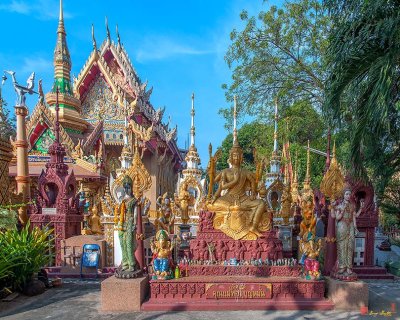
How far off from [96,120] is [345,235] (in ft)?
61.6

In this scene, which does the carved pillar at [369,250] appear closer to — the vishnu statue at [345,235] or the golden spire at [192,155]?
the vishnu statue at [345,235]

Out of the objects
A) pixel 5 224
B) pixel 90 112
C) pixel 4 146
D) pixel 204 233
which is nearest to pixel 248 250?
pixel 204 233

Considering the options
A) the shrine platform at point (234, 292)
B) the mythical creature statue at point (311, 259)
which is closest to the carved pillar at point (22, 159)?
the shrine platform at point (234, 292)

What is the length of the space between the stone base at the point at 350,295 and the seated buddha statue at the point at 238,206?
2.09 meters

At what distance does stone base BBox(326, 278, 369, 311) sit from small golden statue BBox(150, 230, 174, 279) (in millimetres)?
3352

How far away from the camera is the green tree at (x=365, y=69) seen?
701cm

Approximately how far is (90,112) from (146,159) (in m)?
4.90

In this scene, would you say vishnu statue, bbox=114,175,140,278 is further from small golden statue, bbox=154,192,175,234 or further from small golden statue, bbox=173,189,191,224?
small golden statue, bbox=173,189,191,224

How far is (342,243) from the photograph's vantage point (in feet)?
23.3

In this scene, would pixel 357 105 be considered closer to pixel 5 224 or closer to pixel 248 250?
pixel 248 250

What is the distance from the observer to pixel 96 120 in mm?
22625

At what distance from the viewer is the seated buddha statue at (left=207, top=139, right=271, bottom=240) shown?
835 centimetres

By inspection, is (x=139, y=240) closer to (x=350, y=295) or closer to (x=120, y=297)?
(x=120, y=297)


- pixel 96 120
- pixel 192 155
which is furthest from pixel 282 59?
pixel 96 120
